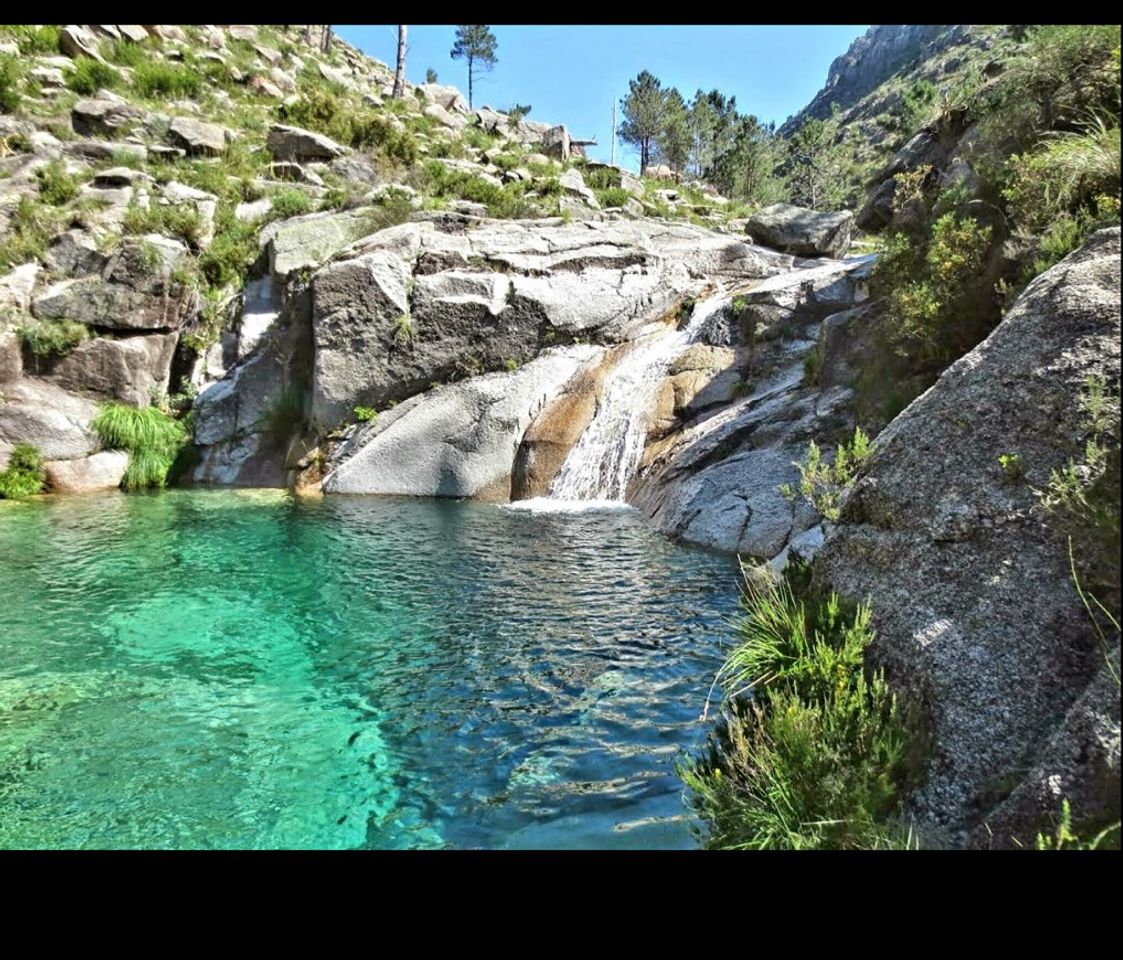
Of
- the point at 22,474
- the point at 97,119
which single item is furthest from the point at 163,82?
the point at 22,474

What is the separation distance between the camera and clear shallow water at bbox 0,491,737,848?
4.84 m

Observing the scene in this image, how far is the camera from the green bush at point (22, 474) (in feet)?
56.5

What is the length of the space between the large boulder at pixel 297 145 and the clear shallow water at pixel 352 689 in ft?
73.9

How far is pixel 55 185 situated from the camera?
23.4 metres

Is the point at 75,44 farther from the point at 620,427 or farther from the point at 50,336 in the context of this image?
the point at 620,427

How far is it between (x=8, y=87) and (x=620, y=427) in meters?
28.5

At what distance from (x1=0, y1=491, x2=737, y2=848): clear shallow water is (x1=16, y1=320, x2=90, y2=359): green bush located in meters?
8.91

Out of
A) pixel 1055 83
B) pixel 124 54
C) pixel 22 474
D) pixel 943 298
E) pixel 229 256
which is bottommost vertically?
pixel 22 474

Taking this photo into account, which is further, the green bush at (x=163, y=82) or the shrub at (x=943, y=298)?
the green bush at (x=163, y=82)

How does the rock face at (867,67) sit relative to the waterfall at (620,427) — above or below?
above

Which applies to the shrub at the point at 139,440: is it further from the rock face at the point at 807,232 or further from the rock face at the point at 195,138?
the rock face at the point at 807,232

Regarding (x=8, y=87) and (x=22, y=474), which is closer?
(x=22, y=474)

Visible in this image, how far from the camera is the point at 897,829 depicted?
368 cm

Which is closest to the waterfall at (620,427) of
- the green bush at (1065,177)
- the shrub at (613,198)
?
the green bush at (1065,177)
